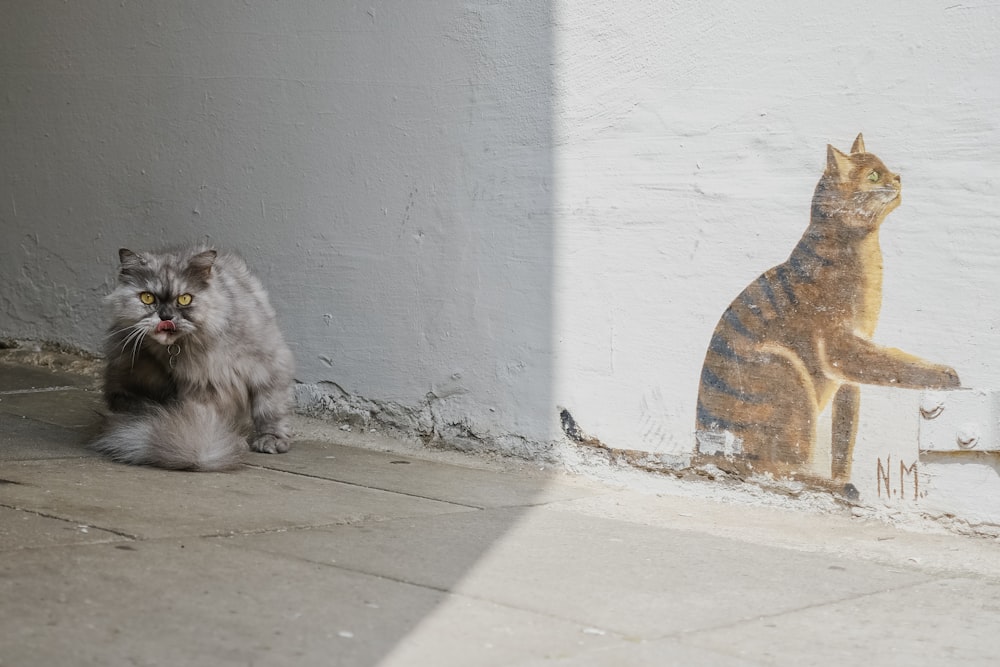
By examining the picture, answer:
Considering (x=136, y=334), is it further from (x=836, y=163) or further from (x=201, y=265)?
(x=836, y=163)

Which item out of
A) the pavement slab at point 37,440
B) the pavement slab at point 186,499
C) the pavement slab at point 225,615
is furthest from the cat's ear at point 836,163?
the pavement slab at point 37,440

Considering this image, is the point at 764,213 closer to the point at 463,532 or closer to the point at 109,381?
the point at 463,532

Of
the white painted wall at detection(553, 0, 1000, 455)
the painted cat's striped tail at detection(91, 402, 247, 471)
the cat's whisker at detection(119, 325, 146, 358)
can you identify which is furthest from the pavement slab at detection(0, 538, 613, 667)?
the white painted wall at detection(553, 0, 1000, 455)

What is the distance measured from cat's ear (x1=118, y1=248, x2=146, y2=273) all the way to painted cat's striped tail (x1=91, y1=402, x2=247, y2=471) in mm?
565

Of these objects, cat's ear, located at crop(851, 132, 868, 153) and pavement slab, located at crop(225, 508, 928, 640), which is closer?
pavement slab, located at crop(225, 508, 928, 640)

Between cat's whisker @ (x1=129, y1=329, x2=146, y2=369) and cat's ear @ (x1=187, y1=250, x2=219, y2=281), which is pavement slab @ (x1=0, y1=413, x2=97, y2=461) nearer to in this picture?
cat's whisker @ (x1=129, y1=329, x2=146, y2=369)

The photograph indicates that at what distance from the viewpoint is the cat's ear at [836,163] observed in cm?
393

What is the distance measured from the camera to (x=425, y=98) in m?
4.96

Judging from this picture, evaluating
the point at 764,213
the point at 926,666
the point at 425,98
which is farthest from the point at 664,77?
the point at 926,666

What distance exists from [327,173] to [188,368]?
125cm

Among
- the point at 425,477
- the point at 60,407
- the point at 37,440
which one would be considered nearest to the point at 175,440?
the point at 37,440

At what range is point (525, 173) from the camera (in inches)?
183

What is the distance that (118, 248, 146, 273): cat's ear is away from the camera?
4.46 metres

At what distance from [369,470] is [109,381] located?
117cm
